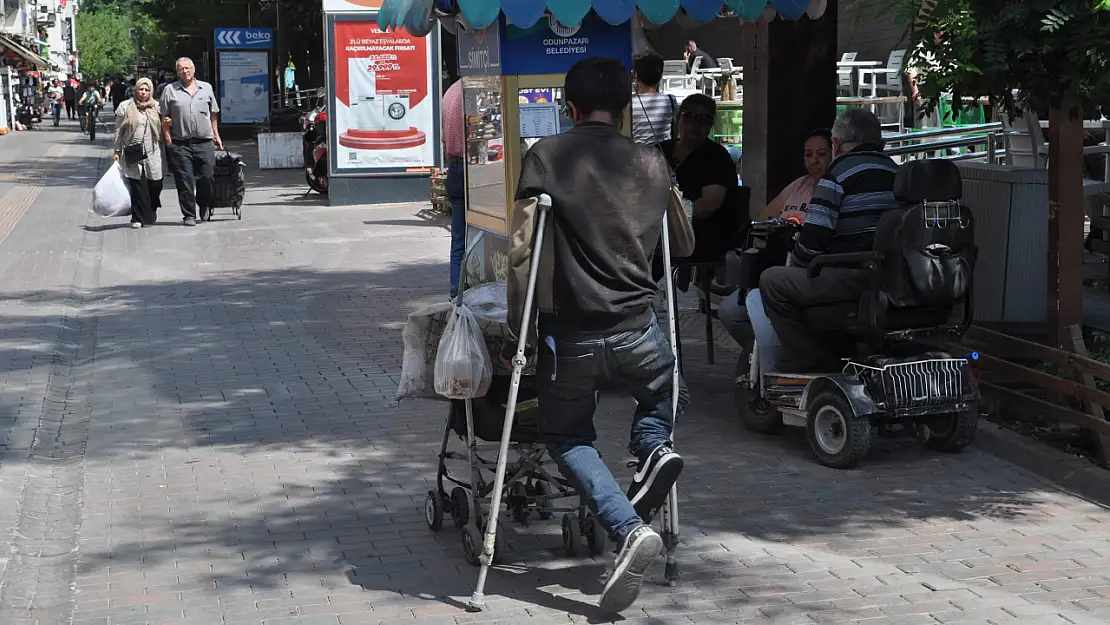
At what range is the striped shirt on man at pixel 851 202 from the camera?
263 inches

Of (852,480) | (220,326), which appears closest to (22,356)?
(220,326)

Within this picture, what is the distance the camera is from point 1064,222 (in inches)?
266

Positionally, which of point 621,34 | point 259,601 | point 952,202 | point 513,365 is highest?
A: point 621,34

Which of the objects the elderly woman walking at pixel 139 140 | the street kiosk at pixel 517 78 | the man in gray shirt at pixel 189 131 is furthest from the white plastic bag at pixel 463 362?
the elderly woman walking at pixel 139 140

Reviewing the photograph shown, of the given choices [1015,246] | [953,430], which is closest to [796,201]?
[1015,246]

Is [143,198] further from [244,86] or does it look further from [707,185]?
[244,86]

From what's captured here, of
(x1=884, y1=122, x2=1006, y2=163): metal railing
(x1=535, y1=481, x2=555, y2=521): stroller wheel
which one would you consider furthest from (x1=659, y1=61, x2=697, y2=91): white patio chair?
(x1=535, y1=481, x2=555, y2=521): stroller wheel

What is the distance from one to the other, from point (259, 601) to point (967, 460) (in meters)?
3.57

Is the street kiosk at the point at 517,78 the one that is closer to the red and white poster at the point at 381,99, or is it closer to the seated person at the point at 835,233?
the seated person at the point at 835,233

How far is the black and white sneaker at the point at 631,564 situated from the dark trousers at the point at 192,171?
1344 centimetres

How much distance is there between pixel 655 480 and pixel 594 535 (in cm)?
72

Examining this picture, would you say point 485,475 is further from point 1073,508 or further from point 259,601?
point 1073,508

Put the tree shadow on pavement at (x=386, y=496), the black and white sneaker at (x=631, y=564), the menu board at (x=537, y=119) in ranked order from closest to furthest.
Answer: the black and white sneaker at (x=631, y=564)
the tree shadow on pavement at (x=386, y=496)
the menu board at (x=537, y=119)

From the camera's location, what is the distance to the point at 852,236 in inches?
266
